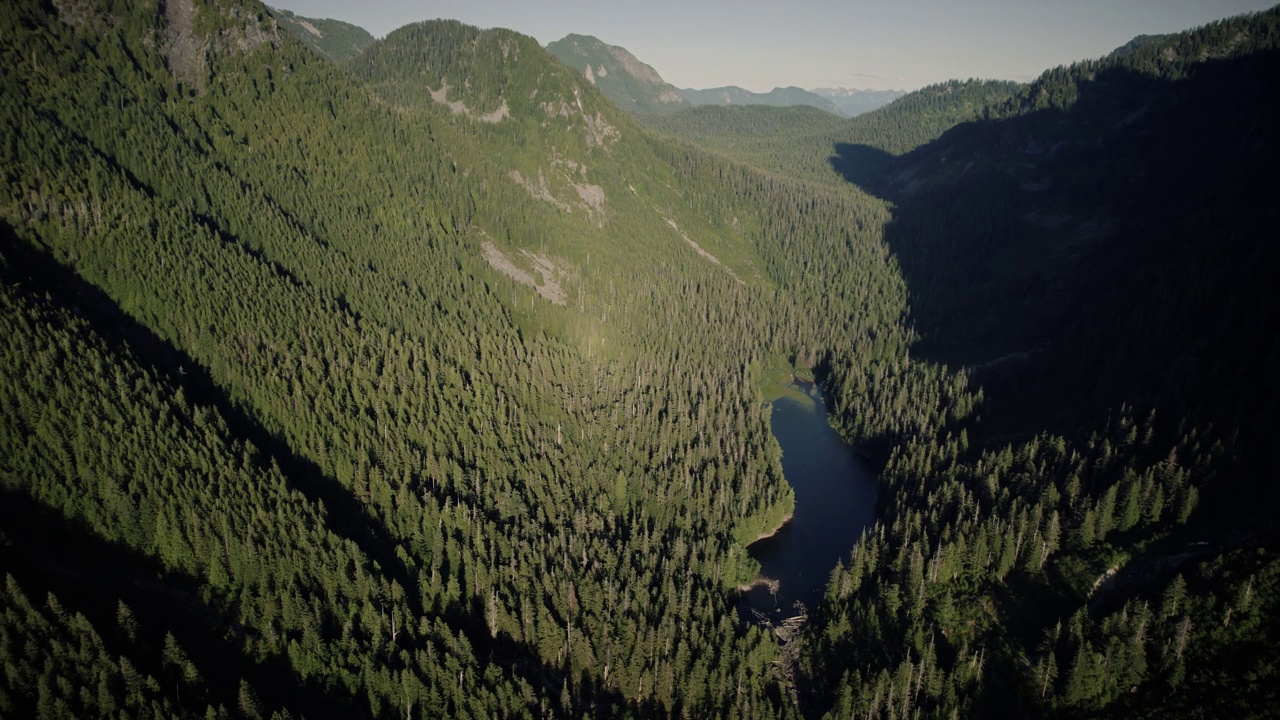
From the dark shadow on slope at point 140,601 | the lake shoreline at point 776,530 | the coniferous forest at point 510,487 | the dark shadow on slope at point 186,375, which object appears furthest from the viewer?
the lake shoreline at point 776,530

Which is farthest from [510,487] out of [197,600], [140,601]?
[140,601]

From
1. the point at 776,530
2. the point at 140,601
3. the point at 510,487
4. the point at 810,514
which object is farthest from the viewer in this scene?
the point at 810,514

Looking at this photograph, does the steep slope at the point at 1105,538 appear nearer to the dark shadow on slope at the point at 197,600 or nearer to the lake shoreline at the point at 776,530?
the lake shoreline at the point at 776,530

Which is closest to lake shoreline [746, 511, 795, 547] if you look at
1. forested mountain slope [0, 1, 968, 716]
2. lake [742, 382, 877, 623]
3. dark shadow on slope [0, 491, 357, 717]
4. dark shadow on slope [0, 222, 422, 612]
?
lake [742, 382, 877, 623]

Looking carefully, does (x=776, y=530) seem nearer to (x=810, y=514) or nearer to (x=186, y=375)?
(x=810, y=514)

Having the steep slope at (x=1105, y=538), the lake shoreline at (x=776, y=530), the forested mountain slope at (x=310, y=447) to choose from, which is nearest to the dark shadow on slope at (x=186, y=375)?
the forested mountain slope at (x=310, y=447)

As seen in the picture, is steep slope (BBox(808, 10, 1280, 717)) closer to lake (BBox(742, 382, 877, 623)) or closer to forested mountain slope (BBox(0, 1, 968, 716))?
lake (BBox(742, 382, 877, 623))
